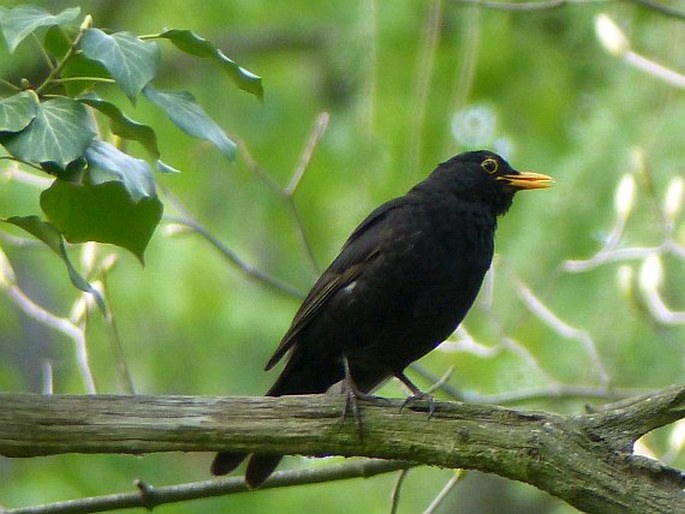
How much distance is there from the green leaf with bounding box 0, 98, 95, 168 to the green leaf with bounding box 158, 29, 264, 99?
0.93 feet

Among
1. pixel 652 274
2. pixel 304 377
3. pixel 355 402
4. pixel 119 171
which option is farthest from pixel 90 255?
pixel 652 274

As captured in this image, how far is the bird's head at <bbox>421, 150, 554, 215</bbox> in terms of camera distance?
15.1ft

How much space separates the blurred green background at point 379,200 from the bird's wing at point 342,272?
0.63m

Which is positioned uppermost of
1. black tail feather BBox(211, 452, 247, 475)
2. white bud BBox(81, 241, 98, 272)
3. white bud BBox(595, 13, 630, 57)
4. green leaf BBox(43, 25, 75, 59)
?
white bud BBox(595, 13, 630, 57)

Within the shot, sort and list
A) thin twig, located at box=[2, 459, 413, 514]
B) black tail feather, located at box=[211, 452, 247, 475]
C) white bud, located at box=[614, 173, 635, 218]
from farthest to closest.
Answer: white bud, located at box=[614, 173, 635, 218]
black tail feather, located at box=[211, 452, 247, 475]
thin twig, located at box=[2, 459, 413, 514]

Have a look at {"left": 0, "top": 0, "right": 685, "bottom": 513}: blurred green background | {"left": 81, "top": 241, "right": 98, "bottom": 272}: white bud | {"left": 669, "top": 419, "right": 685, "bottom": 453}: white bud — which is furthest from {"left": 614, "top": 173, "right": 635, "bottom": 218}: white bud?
{"left": 81, "top": 241, "right": 98, "bottom": 272}: white bud

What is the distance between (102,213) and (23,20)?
449 mm

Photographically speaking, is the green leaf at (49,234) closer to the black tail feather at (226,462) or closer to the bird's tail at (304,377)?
the black tail feather at (226,462)

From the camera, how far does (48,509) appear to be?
138 inches

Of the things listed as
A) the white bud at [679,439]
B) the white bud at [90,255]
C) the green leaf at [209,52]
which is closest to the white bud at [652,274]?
the white bud at [679,439]

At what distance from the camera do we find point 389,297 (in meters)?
4.10

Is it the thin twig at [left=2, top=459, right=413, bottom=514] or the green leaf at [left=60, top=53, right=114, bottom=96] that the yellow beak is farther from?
the green leaf at [left=60, top=53, right=114, bottom=96]

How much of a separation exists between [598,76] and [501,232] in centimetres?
156

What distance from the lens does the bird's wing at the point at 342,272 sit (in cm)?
423
